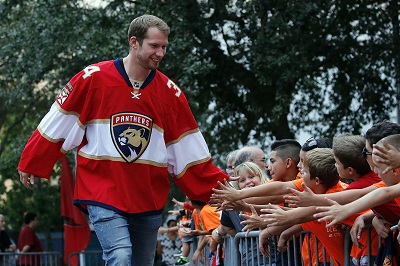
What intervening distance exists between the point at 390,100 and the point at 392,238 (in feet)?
44.3

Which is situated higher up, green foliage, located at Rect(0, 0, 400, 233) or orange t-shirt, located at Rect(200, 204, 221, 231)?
green foliage, located at Rect(0, 0, 400, 233)

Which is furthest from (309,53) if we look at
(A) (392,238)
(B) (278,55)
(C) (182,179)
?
(A) (392,238)

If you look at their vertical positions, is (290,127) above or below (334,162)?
above

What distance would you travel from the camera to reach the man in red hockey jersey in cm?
663

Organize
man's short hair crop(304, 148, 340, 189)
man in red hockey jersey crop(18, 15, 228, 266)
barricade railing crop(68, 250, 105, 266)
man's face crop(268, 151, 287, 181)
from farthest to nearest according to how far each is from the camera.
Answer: barricade railing crop(68, 250, 105, 266) → man's face crop(268, 151, 287, 181) → man's short hair crop(304, 148, 340, 189) → man in red hockey jersey crop(18, 15, 228, 266)

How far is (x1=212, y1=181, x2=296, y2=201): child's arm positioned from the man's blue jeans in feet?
1.64

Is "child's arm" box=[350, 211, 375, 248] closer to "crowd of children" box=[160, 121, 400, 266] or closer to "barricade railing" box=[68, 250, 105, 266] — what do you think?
"crowd of children" box=[160, 121, 400, 266]

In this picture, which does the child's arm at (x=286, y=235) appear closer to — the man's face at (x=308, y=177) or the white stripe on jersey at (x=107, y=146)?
the man's face at (x=308, y=177)

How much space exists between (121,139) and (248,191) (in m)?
1.06

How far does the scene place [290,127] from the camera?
1919cm

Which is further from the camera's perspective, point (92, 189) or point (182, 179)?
A: point (182, 179)

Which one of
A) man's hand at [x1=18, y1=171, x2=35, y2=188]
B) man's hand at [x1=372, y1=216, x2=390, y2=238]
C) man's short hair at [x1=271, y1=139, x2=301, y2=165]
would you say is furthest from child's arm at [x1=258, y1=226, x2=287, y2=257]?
man's hand at [x1=18, y1=171, x2=35, y2=188]

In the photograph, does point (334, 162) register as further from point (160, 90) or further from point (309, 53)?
point (309, 53)

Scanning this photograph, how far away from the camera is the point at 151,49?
6812mm
